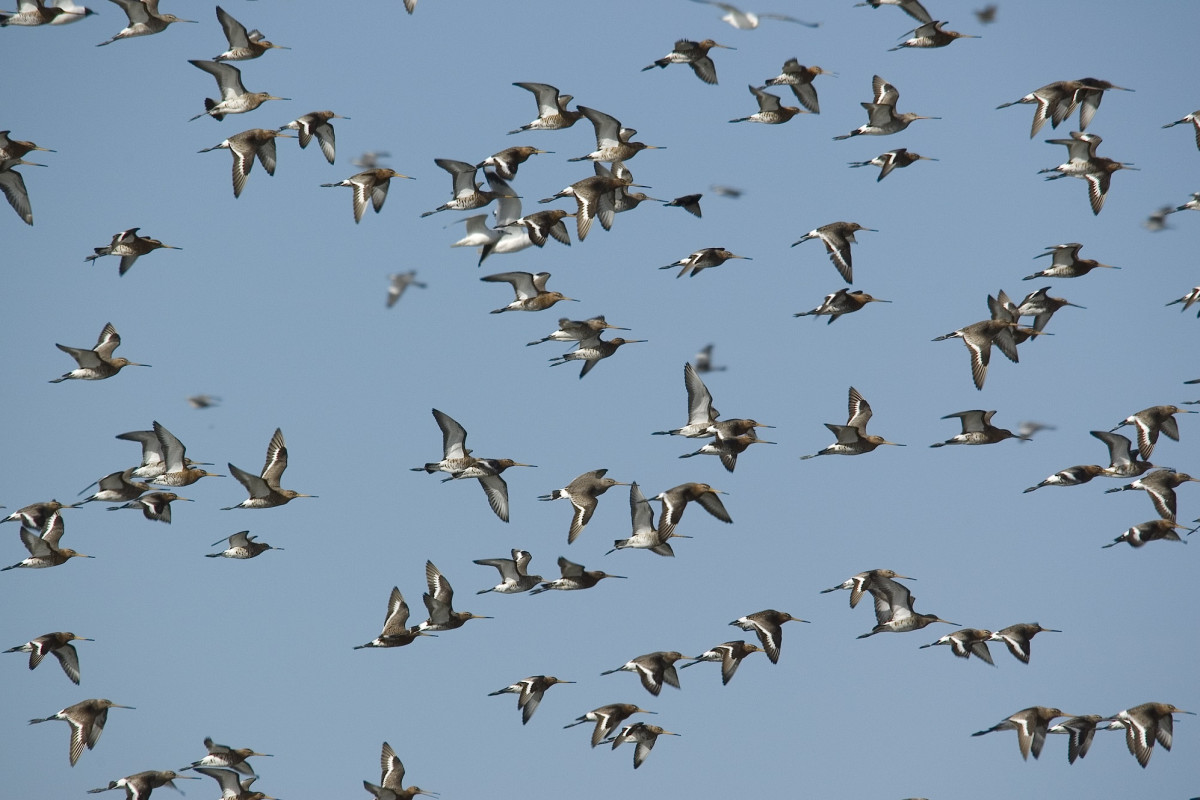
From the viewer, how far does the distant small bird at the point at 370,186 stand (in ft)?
96.6

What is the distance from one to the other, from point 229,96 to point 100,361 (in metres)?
4.92

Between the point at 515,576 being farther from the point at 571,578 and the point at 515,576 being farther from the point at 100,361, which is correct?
the point at 100,361

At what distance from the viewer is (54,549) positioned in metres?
28.9

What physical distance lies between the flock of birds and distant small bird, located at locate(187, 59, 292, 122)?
0.03 metres

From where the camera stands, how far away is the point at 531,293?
29891 mm

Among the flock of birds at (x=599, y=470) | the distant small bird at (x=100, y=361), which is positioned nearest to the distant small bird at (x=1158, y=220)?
the flock of birds at (x=599, y=470)

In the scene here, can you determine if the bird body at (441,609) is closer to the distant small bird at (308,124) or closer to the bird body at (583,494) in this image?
the bird body at (583,494)

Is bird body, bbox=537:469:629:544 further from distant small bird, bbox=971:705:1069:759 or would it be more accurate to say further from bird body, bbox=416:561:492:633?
distant small bird, bbox=971:705:1069:759

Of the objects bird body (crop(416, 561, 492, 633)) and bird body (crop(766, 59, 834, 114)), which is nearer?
bird body (crop(416, 561, 492, 633))

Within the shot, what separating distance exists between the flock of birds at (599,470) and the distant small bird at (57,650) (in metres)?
0.03

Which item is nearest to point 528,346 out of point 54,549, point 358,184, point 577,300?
point 577,300

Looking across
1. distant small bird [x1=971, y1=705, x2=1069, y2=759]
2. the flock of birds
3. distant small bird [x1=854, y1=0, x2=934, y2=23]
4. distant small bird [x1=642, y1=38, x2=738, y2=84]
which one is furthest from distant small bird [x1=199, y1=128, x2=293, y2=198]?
distant small bird [x1=971, y1=705, x2=1069, y2=759]

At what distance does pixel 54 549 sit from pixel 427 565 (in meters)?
6.24

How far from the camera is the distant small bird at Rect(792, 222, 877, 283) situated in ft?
96.3
